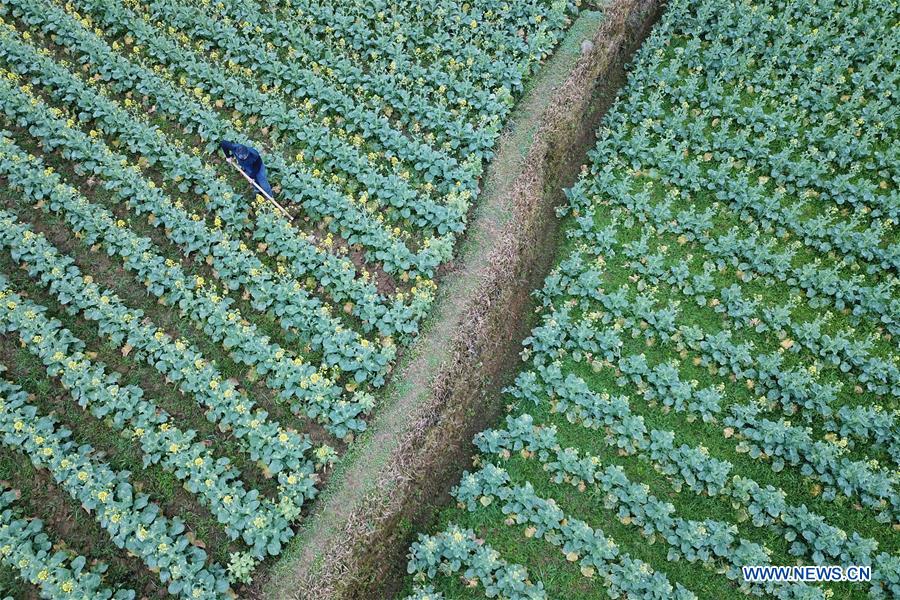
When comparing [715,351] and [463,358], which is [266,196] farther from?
[715,351]

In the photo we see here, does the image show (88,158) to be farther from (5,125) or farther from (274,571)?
(274,571)

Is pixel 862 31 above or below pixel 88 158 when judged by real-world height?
above

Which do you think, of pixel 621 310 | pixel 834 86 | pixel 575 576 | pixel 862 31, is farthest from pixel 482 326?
pixel 862 31

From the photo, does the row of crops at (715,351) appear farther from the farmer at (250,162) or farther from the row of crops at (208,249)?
the farmer at (250,162)

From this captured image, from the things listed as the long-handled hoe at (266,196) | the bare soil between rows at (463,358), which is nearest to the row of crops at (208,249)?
the long-handled hoe at (266,196)

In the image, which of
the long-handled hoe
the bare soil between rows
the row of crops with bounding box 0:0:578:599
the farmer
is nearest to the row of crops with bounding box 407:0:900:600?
the bare soil between rows

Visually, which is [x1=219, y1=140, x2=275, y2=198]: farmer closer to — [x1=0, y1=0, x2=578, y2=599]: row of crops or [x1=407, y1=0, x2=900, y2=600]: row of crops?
[x1=0, y1=0, x2=578, y2=599]: row of crops
